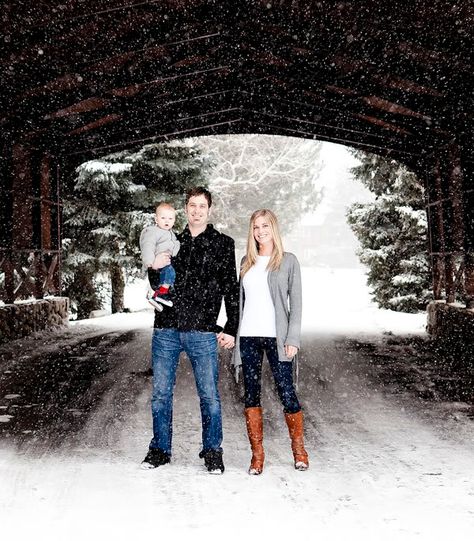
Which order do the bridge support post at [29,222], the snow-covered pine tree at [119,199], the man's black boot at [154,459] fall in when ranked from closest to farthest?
the man's black boot at [154,459] → the bridge support post at [29,222] → the snow-covered pine tree at [119,199]

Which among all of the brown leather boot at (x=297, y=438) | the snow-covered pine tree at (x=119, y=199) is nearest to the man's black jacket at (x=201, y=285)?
the brown leather boot at (x=297, y=438)

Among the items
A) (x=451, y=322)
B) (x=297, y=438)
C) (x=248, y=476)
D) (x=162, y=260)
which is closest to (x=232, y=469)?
(x=248, y=476)

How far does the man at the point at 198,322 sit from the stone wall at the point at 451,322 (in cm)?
660

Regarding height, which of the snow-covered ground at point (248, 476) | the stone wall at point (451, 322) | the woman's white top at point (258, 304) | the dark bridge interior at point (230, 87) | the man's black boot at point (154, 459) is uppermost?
the dark bridge interior at point (230, 87)

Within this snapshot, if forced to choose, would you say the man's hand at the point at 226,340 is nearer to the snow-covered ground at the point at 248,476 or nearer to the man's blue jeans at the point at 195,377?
the man's blue jeans at the point at 195,377

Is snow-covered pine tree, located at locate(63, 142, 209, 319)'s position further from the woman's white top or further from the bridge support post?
the woman's white top

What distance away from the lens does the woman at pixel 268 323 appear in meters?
4.85

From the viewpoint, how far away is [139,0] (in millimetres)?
8172

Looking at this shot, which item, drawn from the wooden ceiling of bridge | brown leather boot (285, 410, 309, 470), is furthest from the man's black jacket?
the wooden ceiling of bridge

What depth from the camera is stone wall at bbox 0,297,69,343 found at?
41.7 feet

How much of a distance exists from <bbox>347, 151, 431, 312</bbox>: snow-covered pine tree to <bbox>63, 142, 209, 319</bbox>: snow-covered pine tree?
16.3 feet

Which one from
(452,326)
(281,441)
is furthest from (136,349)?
(281,441)

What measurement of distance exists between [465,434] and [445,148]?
870cm

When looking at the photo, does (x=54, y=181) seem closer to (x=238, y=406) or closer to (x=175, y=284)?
(x=238, y=406)
